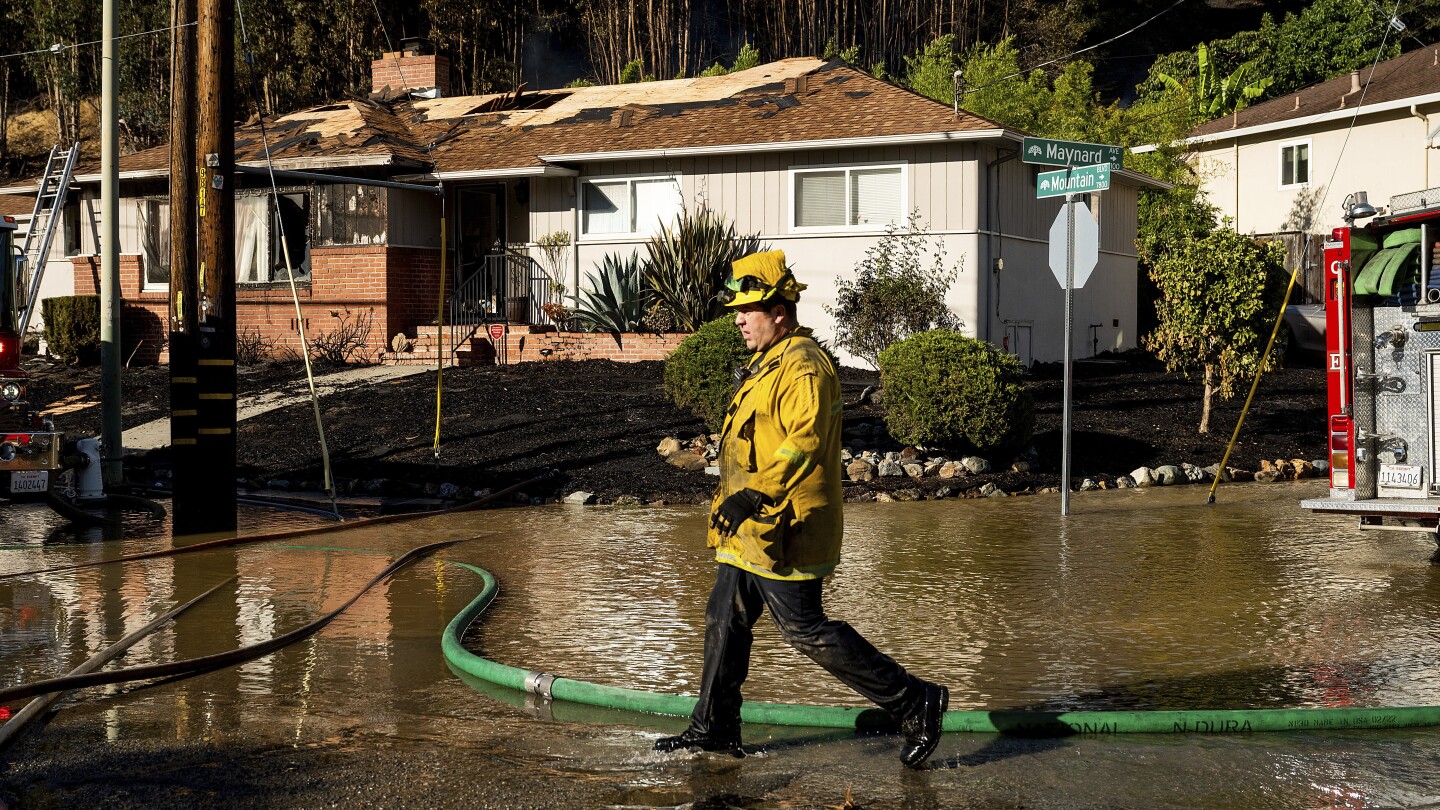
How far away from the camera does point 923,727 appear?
5.21 m

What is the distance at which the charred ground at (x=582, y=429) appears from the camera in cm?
1513

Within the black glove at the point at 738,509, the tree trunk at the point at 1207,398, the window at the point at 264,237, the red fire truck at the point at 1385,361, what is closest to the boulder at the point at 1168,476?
the tree trunk at the point at 1207,398

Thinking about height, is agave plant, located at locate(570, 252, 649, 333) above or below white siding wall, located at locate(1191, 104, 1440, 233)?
below

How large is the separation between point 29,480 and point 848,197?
1417 centimetres

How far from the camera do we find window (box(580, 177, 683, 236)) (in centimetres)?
2448

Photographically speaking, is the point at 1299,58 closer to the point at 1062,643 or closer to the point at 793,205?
the point at 793,205

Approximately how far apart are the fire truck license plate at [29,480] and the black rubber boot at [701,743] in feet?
27.5

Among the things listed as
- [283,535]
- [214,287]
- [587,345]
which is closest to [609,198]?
[587,345]

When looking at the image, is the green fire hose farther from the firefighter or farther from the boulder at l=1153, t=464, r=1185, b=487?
the boulder at l=1153, t=464, r=1185, b=487

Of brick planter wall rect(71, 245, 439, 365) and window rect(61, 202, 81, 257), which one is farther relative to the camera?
window rect(61, 202, 81, 257)

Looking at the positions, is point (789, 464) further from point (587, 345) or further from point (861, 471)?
point (587, 345)

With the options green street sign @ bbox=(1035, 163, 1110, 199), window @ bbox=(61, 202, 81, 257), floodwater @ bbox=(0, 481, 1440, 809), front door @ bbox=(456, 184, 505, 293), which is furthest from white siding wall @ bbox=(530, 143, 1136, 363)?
window @ bbox=(61, 202, 81, 257)

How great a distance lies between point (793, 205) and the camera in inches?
920

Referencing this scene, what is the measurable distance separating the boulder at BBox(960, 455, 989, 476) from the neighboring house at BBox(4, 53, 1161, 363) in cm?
733
